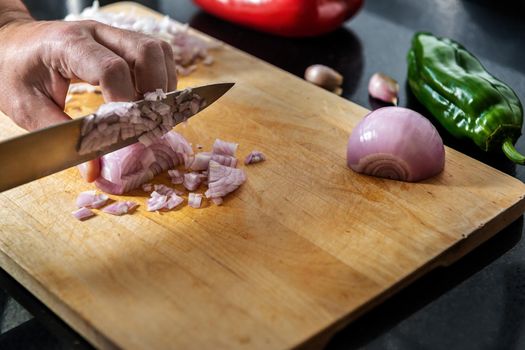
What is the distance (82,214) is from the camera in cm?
150

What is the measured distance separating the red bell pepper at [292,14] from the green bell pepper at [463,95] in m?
0.28

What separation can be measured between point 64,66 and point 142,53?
0.51 feet

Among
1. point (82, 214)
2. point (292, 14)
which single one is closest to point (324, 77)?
point (292, 14)

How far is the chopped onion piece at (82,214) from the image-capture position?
1.50m

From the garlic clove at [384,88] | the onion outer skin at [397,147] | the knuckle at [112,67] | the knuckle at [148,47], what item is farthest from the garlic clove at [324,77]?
the knuckle at [112,67]

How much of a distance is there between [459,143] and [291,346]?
2.74 ft

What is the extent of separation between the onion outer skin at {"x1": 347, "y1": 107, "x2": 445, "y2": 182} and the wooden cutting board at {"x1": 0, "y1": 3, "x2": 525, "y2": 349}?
0.03 metres

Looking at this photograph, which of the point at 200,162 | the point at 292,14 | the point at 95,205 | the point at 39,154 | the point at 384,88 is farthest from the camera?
the point at 292,14

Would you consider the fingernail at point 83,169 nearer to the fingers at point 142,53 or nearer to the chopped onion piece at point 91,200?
the chopped onion piece at point 91,200

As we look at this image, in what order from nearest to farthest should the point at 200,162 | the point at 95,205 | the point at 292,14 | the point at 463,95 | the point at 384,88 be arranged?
the point at 95,205 < the point at 200,162 < the point at 463,95 < the point at 384,88 < the point at 292,14

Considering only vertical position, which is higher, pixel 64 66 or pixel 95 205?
pixel 64 66

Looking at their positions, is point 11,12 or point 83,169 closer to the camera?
point 83,169

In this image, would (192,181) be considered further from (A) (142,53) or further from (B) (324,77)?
(B) (324,77)

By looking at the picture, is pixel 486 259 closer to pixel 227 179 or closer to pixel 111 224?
pixel 227 179
